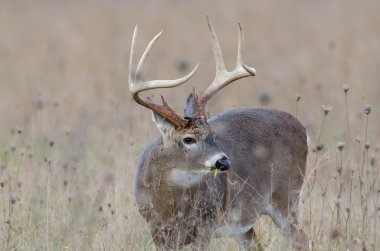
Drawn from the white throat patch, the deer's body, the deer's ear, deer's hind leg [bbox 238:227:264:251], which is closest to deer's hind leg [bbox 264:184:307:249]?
the deer's body

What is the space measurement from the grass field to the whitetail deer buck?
16 centimetres

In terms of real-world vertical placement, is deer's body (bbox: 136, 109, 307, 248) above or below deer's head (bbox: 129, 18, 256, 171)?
below

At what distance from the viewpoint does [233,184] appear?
23.7 feet

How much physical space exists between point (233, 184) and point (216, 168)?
517 mm

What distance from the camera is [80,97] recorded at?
1316 cm

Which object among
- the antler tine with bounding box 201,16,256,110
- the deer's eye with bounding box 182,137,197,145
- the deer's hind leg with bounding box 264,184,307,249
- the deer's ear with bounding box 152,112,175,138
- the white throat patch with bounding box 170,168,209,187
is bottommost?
the deer's hind leg with bounding box 264,184,307,249

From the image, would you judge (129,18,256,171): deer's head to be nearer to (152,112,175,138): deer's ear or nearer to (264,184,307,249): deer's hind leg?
(152,112,175,138): deer's ear

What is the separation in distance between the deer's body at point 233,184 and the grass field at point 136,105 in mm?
153

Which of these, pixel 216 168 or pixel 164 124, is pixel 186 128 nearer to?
pixel 164 124

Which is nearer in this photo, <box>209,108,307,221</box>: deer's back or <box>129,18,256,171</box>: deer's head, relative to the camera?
<box>129,18,256,171</box>: deer's head

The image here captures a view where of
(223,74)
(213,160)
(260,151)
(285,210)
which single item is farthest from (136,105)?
(213,160)

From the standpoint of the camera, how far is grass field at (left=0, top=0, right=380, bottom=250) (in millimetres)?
6992

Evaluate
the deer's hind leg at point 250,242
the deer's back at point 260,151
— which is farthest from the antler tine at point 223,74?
the deer's hind leg at point 250,242

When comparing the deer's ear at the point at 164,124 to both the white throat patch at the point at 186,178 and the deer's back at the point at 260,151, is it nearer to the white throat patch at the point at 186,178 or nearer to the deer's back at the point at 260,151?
the white throat patch at the point at 186,178
